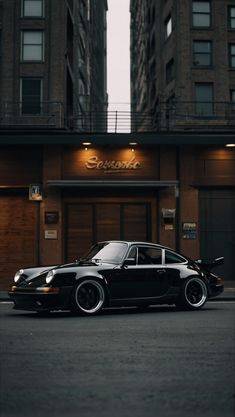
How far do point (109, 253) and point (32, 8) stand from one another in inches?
1053

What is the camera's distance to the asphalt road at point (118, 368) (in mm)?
5203

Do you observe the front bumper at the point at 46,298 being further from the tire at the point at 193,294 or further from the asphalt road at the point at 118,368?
the tire at the point at 193,294

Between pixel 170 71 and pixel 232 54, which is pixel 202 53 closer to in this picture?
pixel 232 54

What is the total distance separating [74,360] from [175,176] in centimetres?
1699

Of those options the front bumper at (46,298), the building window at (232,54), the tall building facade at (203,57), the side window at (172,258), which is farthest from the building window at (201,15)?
the front bumper at (46,298)

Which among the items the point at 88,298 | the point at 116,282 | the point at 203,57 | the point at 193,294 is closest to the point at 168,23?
the point at 203,57

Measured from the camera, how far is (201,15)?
40312mm

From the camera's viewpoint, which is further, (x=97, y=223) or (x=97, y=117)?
(x=97, y=117)

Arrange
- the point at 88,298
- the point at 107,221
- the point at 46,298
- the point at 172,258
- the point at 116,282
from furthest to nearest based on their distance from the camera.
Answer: the point at 107,221 < the point at 172,258 < the point at 116,282 < the point at 88,298 < the point at 46,298

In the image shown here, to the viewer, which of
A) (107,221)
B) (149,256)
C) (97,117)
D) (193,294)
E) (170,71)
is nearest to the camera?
(149,256)

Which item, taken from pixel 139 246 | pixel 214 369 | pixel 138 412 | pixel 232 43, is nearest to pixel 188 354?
pixel 214 369

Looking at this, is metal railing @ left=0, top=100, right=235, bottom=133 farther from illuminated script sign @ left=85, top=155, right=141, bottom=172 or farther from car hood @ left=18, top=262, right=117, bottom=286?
car hood @ left=18, top=262, right=117, bottom=286

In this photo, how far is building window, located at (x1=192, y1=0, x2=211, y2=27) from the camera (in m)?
40.3

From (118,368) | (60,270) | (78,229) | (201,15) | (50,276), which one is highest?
(201,15)
